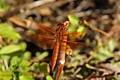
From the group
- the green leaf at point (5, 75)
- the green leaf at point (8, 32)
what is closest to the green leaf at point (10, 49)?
the green leaf at point (8, 32)

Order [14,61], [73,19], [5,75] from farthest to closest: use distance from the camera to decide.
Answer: [73,19]
[14,61]
[5,75]

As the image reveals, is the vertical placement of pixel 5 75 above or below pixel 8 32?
below

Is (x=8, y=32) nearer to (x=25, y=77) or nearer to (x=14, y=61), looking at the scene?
(x=14, y=61)

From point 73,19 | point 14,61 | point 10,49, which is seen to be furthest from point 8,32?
point 73,19

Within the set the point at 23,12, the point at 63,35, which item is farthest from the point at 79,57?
the point at 63,35

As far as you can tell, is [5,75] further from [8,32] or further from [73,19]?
[73,19]

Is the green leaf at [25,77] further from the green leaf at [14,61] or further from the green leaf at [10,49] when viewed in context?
the green leaf at [10,49]

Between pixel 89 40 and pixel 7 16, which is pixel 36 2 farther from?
pixel 89 40

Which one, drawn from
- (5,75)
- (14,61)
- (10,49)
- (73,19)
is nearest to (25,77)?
(5,75)

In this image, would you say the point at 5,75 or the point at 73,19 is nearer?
the point at 5,75

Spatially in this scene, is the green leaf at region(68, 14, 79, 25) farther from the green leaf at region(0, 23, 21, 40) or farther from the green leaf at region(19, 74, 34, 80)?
the green leaf at region(19, 74, 34, 80)

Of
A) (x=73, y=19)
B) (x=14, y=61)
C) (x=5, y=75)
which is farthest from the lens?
(x=73, y=19)
